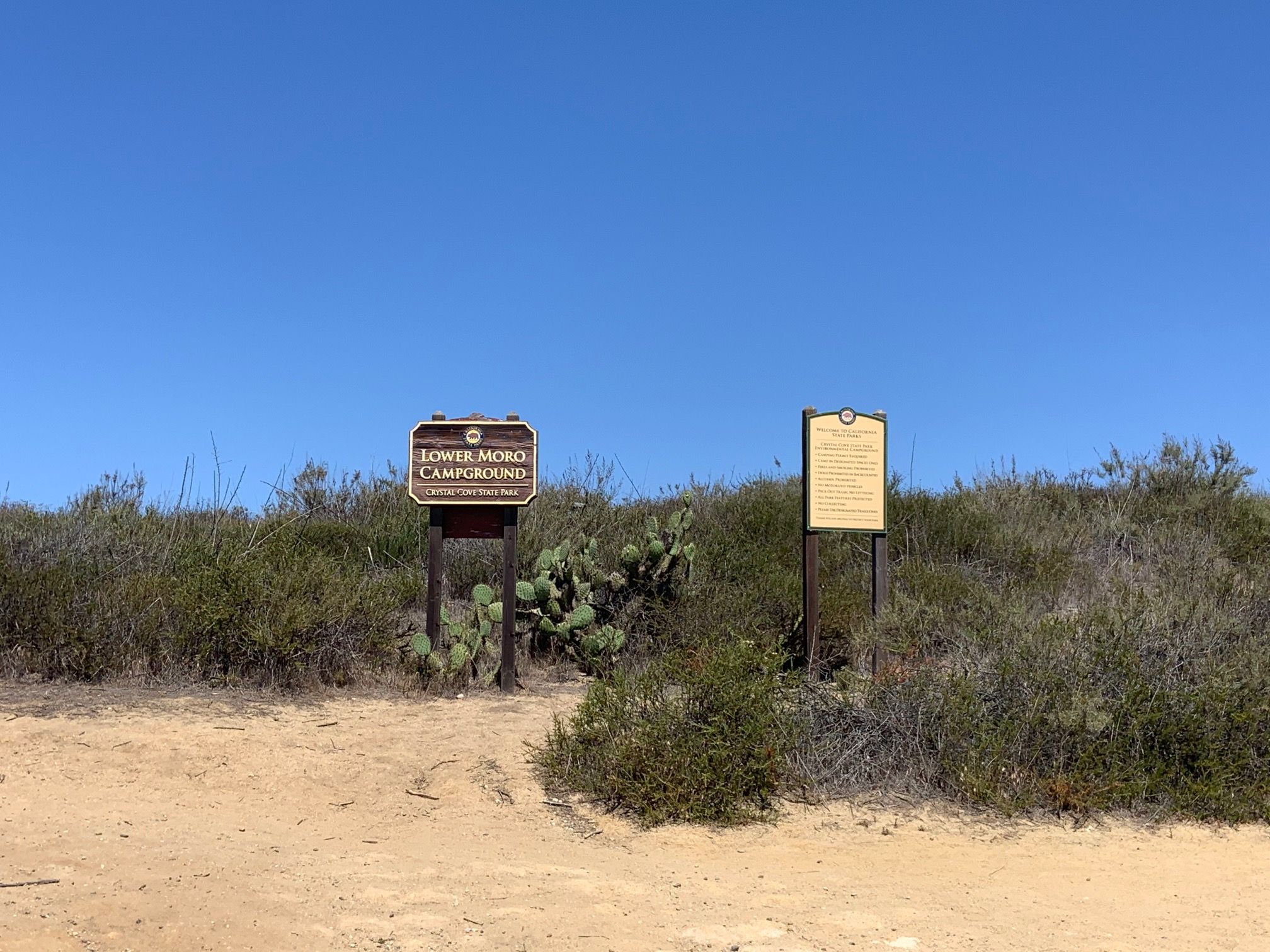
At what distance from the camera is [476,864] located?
553 cm

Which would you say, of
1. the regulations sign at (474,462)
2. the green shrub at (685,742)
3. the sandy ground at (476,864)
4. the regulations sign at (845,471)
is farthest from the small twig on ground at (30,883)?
the regulations sign at (845,471)

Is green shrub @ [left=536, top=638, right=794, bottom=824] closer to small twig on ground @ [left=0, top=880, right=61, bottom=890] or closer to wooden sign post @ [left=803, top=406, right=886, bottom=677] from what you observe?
wooden sign post @ [left=803, top=406, right=886, bottom=677]

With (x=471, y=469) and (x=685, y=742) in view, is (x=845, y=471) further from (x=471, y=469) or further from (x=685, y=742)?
(x=685, y=742)

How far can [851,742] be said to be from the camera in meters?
6.89

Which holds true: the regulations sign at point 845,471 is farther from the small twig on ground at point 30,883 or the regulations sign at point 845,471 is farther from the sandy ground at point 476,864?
the small twig on ground at point 30,883

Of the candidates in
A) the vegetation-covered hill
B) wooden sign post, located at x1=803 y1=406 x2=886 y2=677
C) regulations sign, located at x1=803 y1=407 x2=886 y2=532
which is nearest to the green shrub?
the vegetation-covered hill

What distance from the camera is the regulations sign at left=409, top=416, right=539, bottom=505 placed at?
999 centimetres

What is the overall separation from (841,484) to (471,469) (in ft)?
11.2

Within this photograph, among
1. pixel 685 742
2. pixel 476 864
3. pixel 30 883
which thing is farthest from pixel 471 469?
pixel 30 883

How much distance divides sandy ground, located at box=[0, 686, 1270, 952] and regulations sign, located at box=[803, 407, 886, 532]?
3469 mm

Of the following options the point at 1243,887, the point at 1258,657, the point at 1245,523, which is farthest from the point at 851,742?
the point at 1245,523

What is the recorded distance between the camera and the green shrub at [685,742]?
6.24 metres

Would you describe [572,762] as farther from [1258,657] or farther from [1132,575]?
[1132,575]

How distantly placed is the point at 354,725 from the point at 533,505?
6014 millimetres
